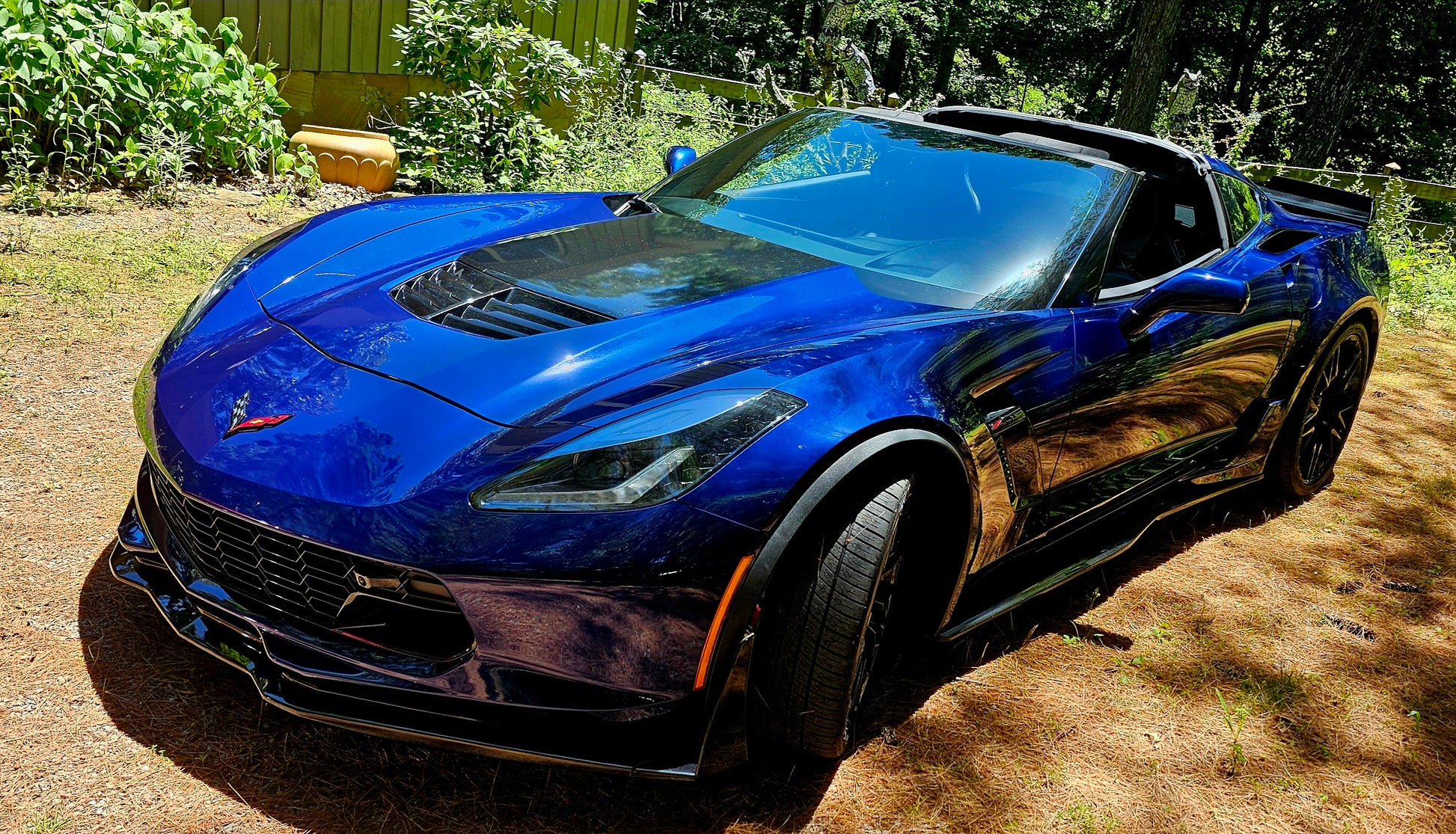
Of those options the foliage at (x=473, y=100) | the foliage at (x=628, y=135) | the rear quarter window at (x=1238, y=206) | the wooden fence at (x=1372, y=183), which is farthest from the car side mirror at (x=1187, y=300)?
the wooden fence at (x=1372, y=183)

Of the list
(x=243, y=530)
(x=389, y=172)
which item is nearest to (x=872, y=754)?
(x=243, y=530)

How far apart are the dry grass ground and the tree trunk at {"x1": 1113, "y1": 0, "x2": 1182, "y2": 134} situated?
19.2 feet

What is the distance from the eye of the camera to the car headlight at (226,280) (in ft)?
8.32

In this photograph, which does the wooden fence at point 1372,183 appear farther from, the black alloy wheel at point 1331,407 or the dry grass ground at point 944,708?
the dry grass ground at point 944,708

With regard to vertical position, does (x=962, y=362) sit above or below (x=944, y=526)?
above

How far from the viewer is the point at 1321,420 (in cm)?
415

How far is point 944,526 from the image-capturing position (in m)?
2.35

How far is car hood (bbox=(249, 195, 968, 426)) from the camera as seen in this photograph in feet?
6.72

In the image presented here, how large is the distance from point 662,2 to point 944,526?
85.3ft

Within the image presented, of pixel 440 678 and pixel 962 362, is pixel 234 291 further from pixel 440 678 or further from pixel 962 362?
pixel 962 362

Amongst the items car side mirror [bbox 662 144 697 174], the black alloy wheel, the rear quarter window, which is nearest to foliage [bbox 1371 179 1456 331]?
the black alloy wheel

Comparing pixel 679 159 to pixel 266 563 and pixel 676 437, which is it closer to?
pixel 676 437

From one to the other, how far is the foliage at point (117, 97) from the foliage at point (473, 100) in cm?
102

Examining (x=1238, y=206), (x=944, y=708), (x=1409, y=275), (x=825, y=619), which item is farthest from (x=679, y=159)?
(x=1409, y=275)
